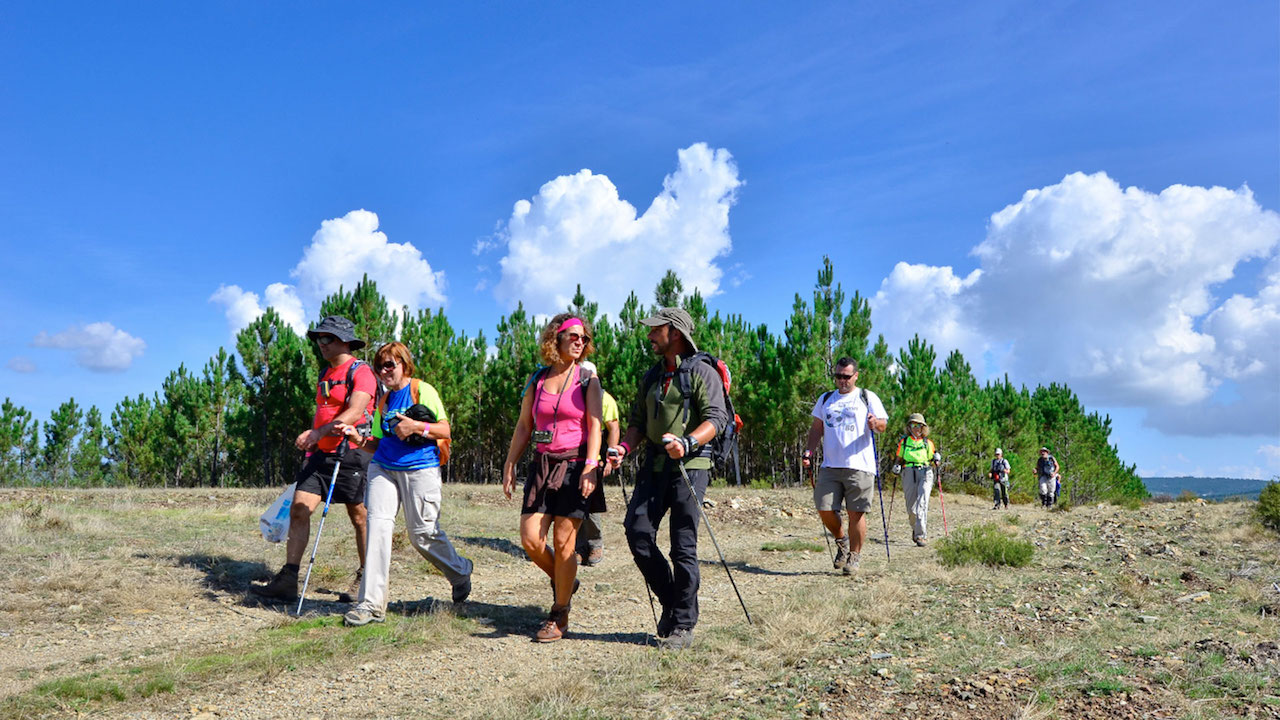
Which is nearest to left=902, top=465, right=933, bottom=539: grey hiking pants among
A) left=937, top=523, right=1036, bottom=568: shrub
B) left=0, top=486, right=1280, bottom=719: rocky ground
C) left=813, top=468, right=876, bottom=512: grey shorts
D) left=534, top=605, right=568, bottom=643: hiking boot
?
left=0, top=486, right=1280, bottom=719: rocky ground

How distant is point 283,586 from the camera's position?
593 cm

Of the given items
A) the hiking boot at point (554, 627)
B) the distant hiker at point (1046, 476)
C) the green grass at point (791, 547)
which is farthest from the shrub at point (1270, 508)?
the hiking boot at point (554, 627)

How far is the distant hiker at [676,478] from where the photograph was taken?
4.65 m

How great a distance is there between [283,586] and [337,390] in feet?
4.96

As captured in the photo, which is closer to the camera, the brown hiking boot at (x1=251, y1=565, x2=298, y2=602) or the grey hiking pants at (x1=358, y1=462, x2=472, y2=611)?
the grey hiking pants at (x1=358, y1=462, x2=472, y2=611)

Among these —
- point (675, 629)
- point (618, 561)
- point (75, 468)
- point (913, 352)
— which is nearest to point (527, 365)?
point (913, 352)

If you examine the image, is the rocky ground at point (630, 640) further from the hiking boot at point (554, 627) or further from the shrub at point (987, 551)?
the shrub at point (987, 551)

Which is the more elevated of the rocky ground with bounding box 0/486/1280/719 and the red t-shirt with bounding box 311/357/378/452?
the red t-shirt with bounding box 311/357/378/452

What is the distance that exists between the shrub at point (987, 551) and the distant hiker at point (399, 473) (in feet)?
16.0

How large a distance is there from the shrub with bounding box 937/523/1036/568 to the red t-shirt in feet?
17.7

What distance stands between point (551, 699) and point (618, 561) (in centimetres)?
536

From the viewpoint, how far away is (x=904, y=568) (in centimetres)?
765

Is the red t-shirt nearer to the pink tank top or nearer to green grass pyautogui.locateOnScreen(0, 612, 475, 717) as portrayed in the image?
green grass pyautogui.locateOnScreen(0, 612, 475, 717)

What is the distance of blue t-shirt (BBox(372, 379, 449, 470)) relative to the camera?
5168 millimetres
